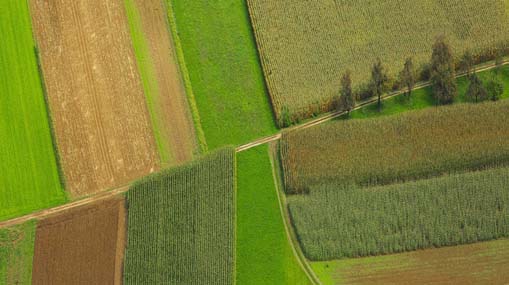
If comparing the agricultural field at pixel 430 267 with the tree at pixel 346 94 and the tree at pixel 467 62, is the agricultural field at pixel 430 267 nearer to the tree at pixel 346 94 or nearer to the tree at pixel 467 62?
the tree at pixel 346 94

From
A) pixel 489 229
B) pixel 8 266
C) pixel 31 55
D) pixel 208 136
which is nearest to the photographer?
pixel 489 229

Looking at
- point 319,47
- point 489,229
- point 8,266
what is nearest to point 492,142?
point 489,229

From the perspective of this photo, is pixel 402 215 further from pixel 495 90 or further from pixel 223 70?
pixel 223 70

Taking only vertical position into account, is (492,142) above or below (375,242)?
above

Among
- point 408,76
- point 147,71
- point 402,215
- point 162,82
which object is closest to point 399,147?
point 402,215

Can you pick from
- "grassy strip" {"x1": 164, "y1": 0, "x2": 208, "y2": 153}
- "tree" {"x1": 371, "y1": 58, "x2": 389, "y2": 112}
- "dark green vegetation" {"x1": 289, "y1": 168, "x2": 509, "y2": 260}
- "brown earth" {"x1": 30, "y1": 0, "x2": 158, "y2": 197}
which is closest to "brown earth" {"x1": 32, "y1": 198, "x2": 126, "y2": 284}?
"brown earth" {"x1": 30, "y1": 0, "x2": 158, "y2": 197}

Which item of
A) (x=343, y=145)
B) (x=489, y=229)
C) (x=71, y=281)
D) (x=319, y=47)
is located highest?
(x=319, y=47)

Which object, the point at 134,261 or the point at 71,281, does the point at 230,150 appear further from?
the point at 71,281
